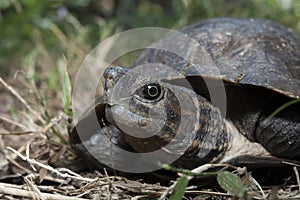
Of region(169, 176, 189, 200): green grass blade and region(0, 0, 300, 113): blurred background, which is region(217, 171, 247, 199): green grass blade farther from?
region(0, 0, 300, 113): blurred background

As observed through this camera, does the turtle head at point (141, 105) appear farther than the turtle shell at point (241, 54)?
No

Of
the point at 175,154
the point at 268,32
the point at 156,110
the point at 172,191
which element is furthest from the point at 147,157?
the point at 268,32

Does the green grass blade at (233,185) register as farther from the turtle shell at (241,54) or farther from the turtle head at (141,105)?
the turtle shell at (241,54)

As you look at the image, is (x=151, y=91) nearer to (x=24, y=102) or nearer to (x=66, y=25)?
(x=24, y=102)

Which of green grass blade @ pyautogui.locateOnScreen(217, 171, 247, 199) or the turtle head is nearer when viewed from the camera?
green grass blade @ pyautogui.locateOnScreen(217, 171, 247, 199)

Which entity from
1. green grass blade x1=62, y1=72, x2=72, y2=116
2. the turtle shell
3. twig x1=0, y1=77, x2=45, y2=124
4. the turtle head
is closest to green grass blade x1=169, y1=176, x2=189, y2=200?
the turtle head

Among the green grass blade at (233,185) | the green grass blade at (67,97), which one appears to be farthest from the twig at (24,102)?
the green grass blade at (233,185)
